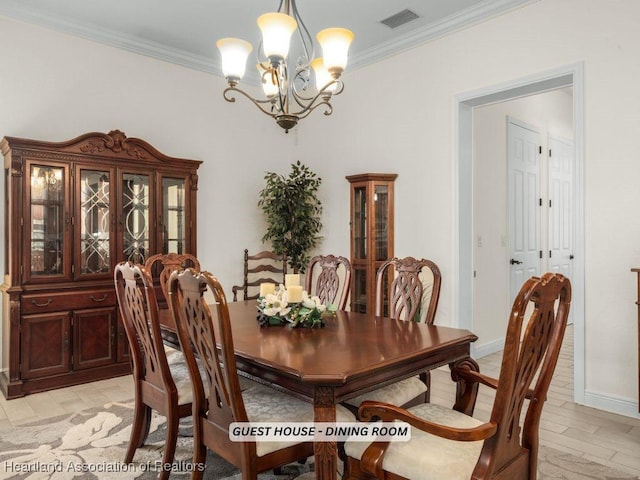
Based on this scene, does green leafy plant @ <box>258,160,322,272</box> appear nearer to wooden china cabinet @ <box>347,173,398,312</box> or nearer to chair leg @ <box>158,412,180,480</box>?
wooden china cabinet @ <box>347,173,398,312</box>

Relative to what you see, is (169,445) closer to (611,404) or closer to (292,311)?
(292,311)

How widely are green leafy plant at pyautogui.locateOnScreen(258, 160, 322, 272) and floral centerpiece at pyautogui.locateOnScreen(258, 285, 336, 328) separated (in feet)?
8.84

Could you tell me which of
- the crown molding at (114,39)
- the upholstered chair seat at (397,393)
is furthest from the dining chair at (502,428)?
the crown molding at (114,39)

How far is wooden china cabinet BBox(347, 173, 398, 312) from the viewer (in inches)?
176

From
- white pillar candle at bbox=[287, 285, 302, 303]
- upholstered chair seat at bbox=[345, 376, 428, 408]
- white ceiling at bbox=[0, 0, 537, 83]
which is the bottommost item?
upholstered chair seat at bbox=[345, 376, 428, 408]

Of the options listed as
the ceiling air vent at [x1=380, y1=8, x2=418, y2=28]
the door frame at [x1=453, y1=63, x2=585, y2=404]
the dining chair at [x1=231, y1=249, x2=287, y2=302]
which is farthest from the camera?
the dining chair at [x1=231, y1=249, x2=287, y2=302]

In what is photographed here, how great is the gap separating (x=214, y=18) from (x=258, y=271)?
8.40ft

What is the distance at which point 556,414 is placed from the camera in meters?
3.09

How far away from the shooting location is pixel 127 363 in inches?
156

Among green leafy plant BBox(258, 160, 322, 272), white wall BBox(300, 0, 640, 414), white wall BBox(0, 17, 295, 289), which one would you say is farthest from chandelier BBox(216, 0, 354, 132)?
green leafy plant BBox(258, 160, 322, 272)

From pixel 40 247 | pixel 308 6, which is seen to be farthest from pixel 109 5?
pixel 40 247

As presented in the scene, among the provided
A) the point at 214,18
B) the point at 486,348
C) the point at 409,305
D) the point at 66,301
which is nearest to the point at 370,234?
the point at 486,348

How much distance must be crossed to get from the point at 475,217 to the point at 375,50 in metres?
1.93

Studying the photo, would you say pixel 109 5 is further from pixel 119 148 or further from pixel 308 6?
pixel 308 6
